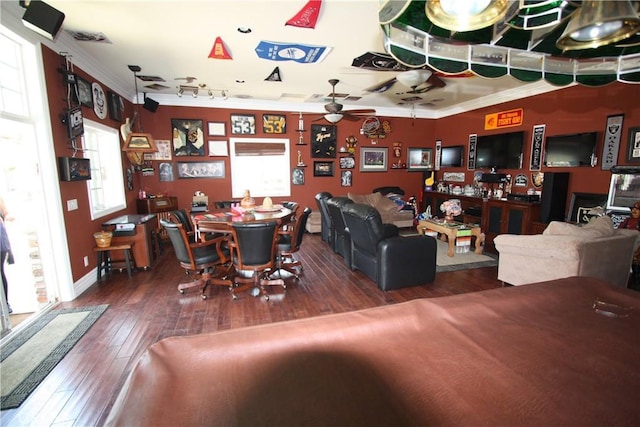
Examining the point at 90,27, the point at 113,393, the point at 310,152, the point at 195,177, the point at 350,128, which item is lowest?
the point at 113,393

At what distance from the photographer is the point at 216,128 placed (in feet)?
21.4

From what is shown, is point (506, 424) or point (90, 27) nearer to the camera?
point (506, 424)

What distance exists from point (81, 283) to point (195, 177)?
337 cm

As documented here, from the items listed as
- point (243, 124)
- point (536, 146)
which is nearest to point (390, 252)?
point (536, 146)

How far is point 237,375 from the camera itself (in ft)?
3.01

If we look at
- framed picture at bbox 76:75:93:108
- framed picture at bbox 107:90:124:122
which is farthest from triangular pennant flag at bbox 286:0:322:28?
framed picture at bbox 107:90:124:122

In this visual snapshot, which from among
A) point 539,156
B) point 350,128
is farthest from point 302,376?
point 350,128

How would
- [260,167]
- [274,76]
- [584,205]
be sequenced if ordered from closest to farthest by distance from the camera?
[584,205] → [274,76] → [260,167]

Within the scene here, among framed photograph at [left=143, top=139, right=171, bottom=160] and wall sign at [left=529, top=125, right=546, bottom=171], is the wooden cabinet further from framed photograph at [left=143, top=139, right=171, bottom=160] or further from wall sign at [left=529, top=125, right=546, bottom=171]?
framed photograph at [left=143, top=139, right=171, bottom=160]

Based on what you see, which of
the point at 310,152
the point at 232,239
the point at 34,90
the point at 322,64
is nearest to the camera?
the point at 34,90

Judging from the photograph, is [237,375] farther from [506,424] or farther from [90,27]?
[90,27]

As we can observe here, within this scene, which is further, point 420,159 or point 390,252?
point 420,159

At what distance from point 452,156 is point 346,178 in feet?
9.03

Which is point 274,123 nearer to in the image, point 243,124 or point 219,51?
point 243,124
